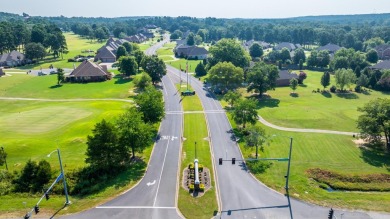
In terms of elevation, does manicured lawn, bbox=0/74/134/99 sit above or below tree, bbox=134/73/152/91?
below

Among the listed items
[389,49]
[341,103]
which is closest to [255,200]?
[341,103]

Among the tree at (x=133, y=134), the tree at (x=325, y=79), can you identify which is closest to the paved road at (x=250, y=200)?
the tree at (x=133, y=134)

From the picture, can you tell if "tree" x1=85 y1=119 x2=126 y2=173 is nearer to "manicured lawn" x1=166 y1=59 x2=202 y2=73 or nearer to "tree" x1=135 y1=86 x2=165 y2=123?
"tree" x1=135 y1=86 x2=165 y2=123

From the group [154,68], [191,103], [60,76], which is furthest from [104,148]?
[60,76]

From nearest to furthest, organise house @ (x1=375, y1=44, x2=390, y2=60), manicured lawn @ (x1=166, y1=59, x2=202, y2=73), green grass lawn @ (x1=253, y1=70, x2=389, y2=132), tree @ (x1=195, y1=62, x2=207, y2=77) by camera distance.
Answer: green grass lawn @ (x1=253, y1=70, x2=389, y2=132) < tree @ (x1=195, y1=62, x2=207, y2=77) < manicured lawn @ (x1=166, y1=59, x2=202, y2=73) < house @ (x1=375, y1=44, x2=390, y2=60)

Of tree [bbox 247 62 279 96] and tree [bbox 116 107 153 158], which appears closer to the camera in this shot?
tree [bbox 116 107 153 158]

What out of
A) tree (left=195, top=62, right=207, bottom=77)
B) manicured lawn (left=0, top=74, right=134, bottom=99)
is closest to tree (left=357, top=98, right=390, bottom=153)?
manicured lawn (left=0, top=74, right=134, bottom=99)

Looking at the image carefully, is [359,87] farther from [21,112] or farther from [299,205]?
[21,112]
